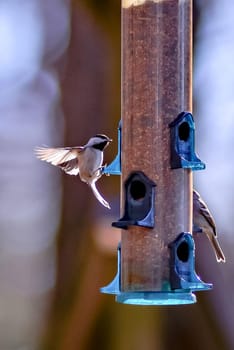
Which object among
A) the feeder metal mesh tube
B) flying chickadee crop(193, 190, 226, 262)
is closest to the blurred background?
flying chickadee crop(193, 190, 226, 262)

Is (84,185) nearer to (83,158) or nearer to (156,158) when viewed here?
(83,158)

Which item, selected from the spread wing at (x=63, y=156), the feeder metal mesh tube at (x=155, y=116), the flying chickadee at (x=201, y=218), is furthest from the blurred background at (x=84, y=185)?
the feeder metal mesh tube at (x=155, y=116)

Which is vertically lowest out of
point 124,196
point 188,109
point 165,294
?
point 165,294

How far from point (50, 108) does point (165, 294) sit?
4365 millimetres

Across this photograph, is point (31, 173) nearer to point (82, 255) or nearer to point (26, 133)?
point (26, 133)

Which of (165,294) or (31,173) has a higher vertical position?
(31,173)

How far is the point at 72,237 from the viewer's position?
340 inches

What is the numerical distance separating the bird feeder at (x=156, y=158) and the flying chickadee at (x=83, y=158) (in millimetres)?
831

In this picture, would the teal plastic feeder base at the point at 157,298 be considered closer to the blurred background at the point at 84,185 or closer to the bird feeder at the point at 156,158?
the bird feeder at the point at 156,158

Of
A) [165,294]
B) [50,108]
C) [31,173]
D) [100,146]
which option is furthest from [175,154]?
[31,173]

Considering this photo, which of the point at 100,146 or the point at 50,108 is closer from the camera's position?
the point at 100,146

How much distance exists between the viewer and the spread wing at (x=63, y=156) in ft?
20.1

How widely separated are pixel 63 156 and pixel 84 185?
2.16m

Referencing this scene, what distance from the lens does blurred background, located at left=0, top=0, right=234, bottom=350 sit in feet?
28.1
